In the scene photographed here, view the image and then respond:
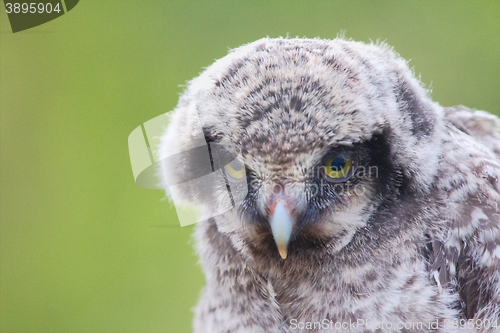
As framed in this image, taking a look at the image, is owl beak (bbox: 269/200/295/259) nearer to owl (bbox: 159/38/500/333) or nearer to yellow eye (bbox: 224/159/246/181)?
owl (bbox: 159/38/500/333)

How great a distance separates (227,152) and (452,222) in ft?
2.06

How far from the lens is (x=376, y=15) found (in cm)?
239

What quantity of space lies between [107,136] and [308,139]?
1.35 metres

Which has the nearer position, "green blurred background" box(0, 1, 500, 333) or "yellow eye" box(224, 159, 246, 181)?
"yellow eye" box(224, 159, 246, 181)

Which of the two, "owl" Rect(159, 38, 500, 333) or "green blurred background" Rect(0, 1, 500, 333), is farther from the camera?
"green blurred background" Rect(0, 1, 500, 333)

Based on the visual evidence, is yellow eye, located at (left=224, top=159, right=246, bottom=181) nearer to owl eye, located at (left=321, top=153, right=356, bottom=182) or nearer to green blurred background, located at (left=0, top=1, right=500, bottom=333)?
owl eye, located at (left=321, top=153, right=356, bottom=182)

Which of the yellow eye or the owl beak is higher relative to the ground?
the yellow eye

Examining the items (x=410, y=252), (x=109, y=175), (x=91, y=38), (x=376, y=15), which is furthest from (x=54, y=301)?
(x=376, y=15)

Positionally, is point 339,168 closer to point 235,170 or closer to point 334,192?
point 334,192

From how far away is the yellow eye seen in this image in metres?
1.14

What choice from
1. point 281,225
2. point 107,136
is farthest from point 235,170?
point 107,136

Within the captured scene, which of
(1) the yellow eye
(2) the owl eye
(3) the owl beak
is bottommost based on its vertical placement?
(3) the owl beak

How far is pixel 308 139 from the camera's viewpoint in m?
1.06

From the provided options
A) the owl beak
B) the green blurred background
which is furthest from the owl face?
the green blurred background
